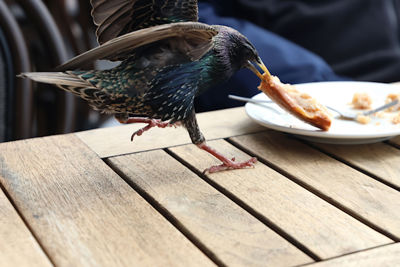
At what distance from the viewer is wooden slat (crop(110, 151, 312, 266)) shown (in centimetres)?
96

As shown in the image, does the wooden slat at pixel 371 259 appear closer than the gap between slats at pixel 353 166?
Yes

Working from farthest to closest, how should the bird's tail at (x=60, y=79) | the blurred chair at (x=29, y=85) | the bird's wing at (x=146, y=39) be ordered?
the blurred chair at (x=29, y=85) < the bird's tail at (x=60, y=79) < the bird's wing at (x=146, y=39)

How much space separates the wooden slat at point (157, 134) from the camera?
4.97 ft

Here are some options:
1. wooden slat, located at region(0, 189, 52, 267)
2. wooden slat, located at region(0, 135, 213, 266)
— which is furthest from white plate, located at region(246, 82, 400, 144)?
wooden slat, located at region(0, 189, 52, 267)

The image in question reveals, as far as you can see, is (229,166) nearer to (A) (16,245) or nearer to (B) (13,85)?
(A) (16,245)

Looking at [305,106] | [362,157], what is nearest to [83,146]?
[305,106]

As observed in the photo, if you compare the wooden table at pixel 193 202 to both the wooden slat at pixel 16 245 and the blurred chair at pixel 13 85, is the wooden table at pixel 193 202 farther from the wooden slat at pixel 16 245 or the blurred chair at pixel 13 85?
the blurred chair at pixel 13 85

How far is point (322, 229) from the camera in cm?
105

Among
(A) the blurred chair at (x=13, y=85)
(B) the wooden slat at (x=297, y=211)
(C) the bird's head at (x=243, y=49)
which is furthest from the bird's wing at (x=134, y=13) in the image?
(A) the blurred chair at (x=13, y=85)

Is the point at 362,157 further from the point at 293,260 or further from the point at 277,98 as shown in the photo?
the point at 293,260

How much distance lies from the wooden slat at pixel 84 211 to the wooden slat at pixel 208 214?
0.04 metres

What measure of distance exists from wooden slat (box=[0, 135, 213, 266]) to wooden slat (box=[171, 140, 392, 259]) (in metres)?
0.19

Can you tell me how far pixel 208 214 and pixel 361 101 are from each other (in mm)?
734

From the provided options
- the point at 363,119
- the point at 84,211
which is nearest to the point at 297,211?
the point at 84,211
